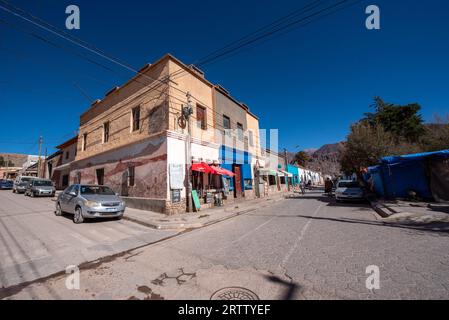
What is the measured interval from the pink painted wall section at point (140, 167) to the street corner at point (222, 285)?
7.44 meters

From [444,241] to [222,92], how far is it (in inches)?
611

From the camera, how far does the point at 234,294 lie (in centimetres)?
298

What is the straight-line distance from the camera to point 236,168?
17422 millimetres

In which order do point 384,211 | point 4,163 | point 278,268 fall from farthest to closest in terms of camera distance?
point 4,163, point 384,211, point 278,268

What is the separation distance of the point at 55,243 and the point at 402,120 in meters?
43.7

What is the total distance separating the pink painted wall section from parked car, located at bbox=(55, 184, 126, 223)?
7.18ft

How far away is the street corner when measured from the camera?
2.97 meters

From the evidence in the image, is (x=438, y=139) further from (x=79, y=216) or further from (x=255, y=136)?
(x=79, y=216)

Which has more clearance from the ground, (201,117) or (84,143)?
(201,117)

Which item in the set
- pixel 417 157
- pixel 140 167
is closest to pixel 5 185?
pixel 140 167
